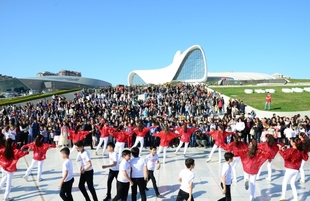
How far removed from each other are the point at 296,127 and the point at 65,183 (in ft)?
40.5

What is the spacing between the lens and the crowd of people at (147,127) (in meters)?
10.8

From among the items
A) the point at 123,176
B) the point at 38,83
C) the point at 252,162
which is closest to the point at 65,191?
the point at 123,176

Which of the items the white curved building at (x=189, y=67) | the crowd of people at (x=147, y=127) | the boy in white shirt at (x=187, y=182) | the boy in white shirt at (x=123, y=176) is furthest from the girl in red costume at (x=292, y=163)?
the white curved building at (x=189, y=67)

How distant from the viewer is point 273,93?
109 ft

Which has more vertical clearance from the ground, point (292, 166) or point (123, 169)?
point (123, 169)

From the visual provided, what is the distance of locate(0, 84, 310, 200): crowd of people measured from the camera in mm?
10826

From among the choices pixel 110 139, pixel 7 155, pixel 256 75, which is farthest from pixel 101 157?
pixel 256 75

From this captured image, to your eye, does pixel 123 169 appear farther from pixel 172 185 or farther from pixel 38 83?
pixel 38 83

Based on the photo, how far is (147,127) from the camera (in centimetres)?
1507

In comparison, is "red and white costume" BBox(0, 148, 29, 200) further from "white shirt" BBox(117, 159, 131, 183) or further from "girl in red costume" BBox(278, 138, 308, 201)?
"girl in red costume" BBox(278, 138, 308, 201)

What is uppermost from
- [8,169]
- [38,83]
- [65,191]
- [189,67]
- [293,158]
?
[189,67]

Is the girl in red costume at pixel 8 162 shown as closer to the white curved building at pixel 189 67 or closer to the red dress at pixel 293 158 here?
the red dress at pixel 293 158

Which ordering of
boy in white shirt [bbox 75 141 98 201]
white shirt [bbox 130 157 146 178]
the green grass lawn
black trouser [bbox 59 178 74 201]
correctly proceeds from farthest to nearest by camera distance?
1. the green grass lawn
2. boy in white shirt [bbox 75 141 98 201]
3. white shirt [bbox 130 157 146 178]
4. black trouser [bbox 59 178 74 201]

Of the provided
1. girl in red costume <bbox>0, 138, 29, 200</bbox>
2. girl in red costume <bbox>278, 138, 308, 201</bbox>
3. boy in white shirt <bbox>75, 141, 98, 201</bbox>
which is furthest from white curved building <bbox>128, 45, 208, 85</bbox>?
boy in white shirt <bbox>75, 141, 98, 201</bbox>
